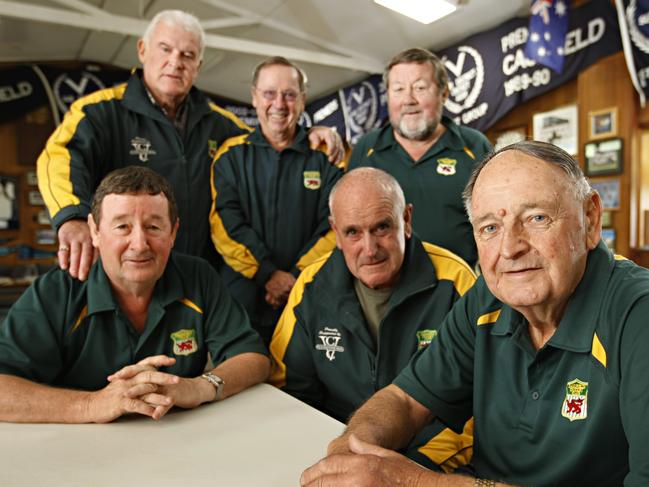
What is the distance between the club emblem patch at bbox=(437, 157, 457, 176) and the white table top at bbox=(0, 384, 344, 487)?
1466 mm

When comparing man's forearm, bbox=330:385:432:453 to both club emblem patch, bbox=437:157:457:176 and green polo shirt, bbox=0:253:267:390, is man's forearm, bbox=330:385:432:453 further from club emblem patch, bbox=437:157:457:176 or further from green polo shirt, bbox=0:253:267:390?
club emblem patch, bbox=437:157:457:176

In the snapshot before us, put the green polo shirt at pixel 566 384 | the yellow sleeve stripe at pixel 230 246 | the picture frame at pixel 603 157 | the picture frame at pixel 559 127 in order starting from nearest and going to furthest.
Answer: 1. the green polo shirt at pixel 566 384
2. the yellow sleeve stripe at pixel 230 246
3. the picture frame at pixel 603 157
4. the picture frame at pixel 559 127

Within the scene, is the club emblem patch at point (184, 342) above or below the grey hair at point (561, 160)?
below

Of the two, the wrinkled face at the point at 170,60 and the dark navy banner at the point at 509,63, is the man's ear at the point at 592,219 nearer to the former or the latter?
the wrinkled face at the point at 170,60

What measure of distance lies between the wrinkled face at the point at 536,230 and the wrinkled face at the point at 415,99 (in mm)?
1469

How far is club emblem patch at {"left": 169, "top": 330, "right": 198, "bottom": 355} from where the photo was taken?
1784 mm

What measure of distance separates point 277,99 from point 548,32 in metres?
2.95

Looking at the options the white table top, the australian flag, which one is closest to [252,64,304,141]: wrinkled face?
the white table top

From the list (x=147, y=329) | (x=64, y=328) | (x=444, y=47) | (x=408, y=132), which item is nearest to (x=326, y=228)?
(x=408, y=132)

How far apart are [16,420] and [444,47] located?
4.08 meters

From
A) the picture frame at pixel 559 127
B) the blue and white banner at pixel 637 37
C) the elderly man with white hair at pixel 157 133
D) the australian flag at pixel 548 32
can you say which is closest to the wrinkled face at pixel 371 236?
the elderly man with white hair at pixel 157 133

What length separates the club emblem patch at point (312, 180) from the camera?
275 centimetres

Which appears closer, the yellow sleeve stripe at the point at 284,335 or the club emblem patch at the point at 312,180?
the yellow sleeve stripe at the point at 284,335

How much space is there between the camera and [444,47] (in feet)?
14.5
